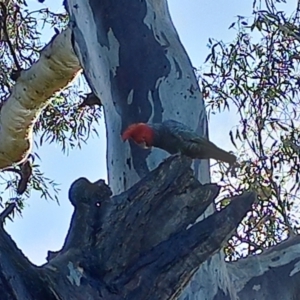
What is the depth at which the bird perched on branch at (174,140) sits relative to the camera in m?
1.35

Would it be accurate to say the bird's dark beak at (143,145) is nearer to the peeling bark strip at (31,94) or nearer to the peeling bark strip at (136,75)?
the peeling bark strip at (136,75)

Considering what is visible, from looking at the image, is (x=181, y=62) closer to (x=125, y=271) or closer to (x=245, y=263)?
(x=245, y=263)

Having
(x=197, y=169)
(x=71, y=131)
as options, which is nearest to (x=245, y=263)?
(x=197, y=169)

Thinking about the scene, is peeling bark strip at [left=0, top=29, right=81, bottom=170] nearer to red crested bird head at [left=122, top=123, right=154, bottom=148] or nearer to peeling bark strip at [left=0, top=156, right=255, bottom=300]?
red crested bird head at [left=122, top=123, right=154, bottom=148]

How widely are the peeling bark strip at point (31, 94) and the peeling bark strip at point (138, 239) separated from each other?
117 centimetres

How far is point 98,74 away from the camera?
5.85ft

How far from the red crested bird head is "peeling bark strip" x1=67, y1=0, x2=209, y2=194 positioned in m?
0.05

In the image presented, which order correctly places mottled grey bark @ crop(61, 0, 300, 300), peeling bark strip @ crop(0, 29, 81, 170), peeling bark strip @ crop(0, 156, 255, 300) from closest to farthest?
peeling bark strip @ crop(0, 156, 255, 300) → mottled grey bark @ crop(61, 0, 300, 300) → peeling bark strip @ crop(0, 29, 81, 170)

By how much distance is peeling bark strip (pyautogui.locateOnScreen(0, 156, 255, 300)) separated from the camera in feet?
3.62

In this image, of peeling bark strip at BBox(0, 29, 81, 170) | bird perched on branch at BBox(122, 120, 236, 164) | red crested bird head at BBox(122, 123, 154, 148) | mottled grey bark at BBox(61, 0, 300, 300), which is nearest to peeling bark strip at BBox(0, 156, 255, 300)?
bird perched on branch at BBox(122, 120, 236, 164)

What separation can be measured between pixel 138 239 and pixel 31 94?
1492 mm

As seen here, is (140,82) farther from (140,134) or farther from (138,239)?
(138,239)

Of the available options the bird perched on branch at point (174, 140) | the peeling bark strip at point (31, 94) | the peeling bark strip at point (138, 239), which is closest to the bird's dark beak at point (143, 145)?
the bird perched on branch at point (174, 140)

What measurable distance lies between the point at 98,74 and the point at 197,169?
35 cm
